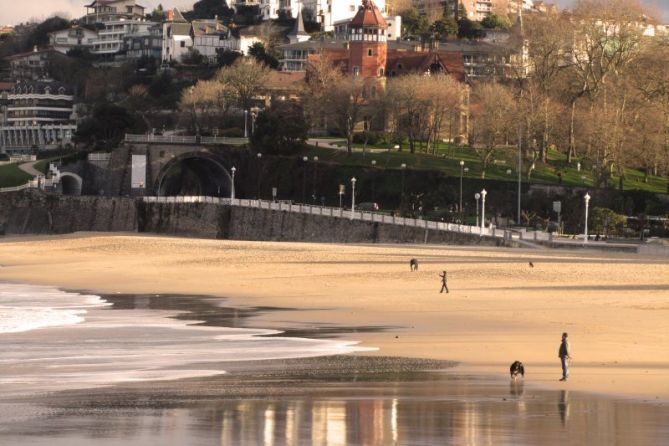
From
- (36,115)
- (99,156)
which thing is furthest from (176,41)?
(99,156)

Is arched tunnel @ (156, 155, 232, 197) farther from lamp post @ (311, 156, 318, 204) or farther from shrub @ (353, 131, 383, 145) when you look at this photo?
shrub @ (353, 131, 383, 145)

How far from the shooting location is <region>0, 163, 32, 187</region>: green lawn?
4483 inches

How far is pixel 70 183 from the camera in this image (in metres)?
111

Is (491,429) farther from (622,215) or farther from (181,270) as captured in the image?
(622,215)

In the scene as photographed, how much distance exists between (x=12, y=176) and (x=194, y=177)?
15429mm

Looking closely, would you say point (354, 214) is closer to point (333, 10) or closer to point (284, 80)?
point (284, 80)

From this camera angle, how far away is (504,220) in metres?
82.8

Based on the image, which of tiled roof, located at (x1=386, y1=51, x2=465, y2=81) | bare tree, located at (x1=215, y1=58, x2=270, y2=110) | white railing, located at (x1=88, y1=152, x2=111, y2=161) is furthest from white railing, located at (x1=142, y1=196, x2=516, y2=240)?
tiled roof, located at (x1=386, y1=51, x2=465, y2=81)

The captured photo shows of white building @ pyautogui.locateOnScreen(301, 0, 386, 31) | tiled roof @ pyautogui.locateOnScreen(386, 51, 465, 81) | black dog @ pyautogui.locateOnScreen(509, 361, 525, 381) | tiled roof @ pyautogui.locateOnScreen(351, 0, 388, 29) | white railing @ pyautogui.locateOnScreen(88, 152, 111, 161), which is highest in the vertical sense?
white building @ pyautogui.locateOnScreen(301, 0, 386, 31)

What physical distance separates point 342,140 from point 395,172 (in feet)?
60.6

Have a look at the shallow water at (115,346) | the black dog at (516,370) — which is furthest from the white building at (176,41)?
the black dog at (516,370)

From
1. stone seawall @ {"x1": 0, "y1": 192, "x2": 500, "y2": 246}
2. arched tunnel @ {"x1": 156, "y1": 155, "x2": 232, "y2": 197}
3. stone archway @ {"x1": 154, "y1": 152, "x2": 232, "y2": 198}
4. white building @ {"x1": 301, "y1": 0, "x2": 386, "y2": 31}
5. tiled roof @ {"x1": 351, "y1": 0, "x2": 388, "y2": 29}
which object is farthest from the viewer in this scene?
white building @ {"x1": 301, "y1": 0, "x2": 386, "y2": 31}

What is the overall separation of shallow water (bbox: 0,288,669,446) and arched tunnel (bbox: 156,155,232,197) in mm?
77523

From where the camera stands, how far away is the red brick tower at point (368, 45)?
12594cm
